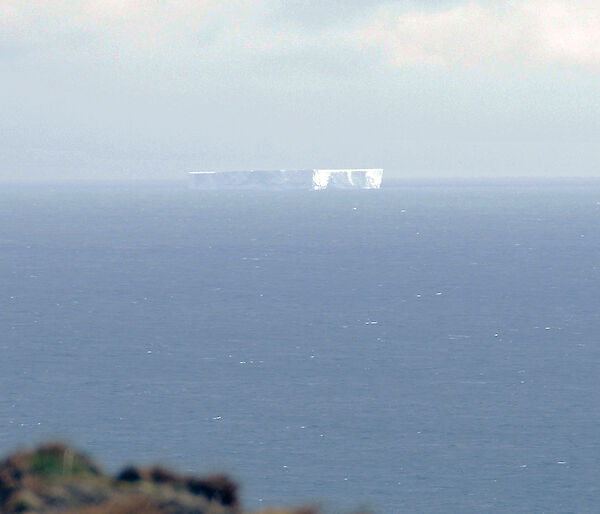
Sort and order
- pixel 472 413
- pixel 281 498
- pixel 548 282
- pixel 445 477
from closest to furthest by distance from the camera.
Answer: pixel 281 498, pixel 445 477, pixel 472 413, pixel 548 282

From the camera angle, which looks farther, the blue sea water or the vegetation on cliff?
the blue sea water

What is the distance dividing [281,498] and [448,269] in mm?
114491

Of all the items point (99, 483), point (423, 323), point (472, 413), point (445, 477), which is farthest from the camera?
point (423, 323)

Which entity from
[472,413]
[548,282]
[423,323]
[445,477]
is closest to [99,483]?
[445,477]

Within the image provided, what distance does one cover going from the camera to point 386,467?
6806 cm

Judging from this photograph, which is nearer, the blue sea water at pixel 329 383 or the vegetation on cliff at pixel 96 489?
the vegetation on cliff at pixel 96 489

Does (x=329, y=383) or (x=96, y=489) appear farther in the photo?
(x=329, y=383)

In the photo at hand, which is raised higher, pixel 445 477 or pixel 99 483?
pixel 99 483

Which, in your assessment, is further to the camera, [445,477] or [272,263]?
[272,263]

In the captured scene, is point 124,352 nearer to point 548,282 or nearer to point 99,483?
point 548,282

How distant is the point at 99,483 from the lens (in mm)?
14000

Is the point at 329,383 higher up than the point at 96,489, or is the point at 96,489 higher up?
the point at 96,489

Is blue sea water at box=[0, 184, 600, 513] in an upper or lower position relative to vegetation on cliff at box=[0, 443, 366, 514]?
lower

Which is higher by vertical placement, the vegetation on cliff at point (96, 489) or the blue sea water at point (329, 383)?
the vegetation on cliff at point (96, 489)
